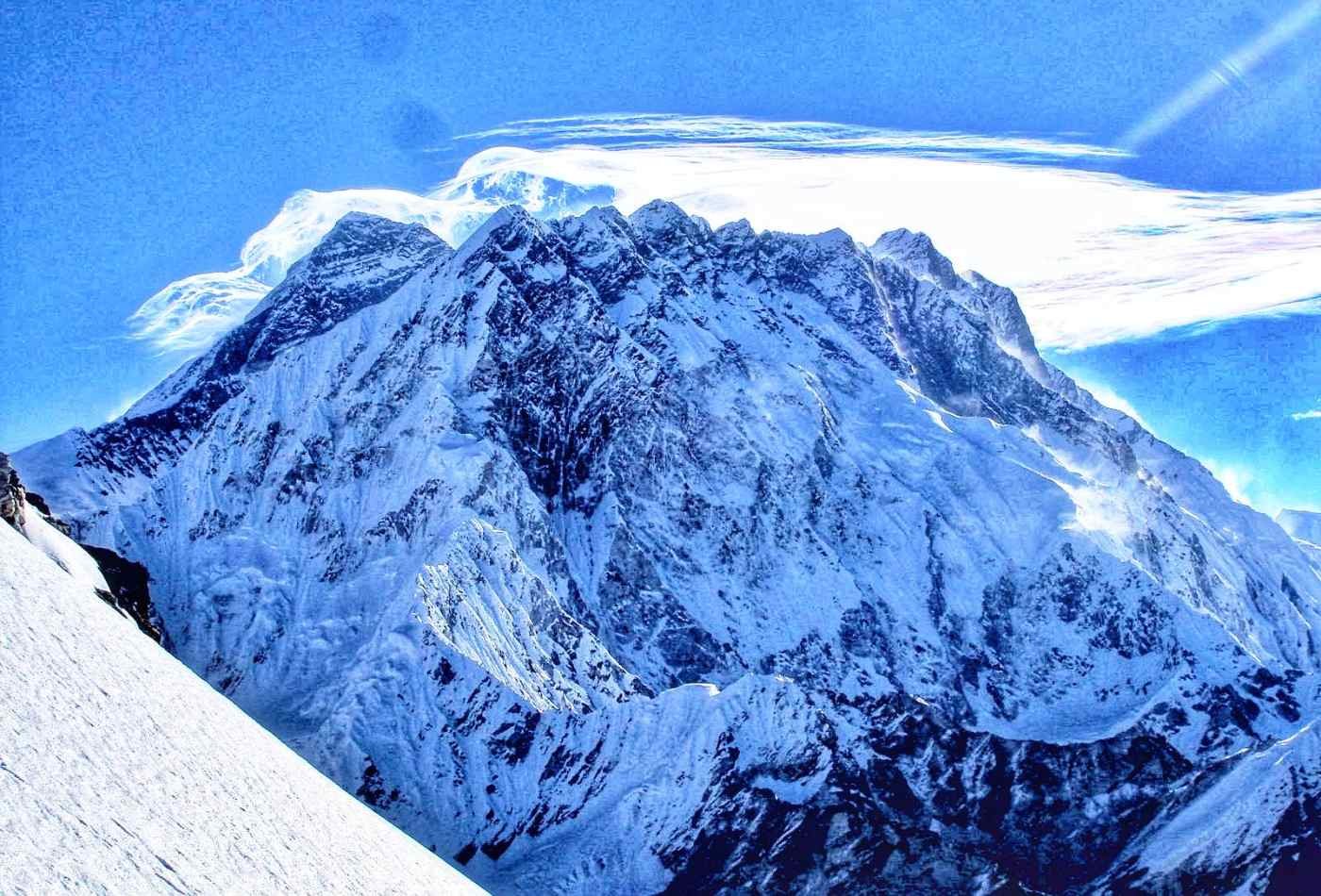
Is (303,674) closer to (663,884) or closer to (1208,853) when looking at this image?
(663,884)

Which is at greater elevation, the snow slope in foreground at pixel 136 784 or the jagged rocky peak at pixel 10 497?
the jagged rocky peak at pixel 10 497

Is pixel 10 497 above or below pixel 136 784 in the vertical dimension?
above

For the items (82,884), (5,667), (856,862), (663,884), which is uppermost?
(856,862)

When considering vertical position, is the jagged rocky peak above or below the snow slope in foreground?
above

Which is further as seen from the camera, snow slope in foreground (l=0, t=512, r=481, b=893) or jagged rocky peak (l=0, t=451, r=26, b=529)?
jagged rocky peak (l=0, t=451, r=26, b=529)

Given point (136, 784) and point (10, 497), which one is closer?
A: point (136, 784)

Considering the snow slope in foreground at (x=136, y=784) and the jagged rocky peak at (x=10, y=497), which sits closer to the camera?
the snow slope in foreground at (x=136, y=784)

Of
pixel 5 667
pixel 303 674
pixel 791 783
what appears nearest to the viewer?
pixel 5 667

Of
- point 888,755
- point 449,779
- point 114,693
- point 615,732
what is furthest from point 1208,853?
point 114,693
